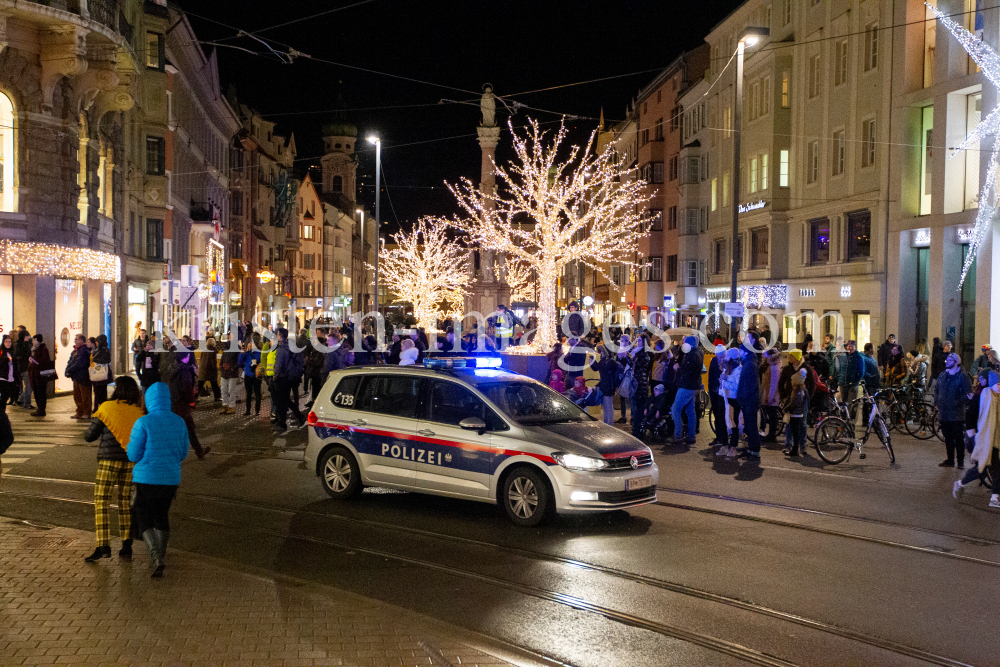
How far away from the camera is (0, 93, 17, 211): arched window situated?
2420 centimetres

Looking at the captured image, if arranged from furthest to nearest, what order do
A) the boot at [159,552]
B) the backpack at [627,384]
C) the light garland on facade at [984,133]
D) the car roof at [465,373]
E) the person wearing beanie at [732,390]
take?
the light garland on facade at [984,133] < the backpack at [627,384] < the person wearing beanie at [732,390] < the car roof at [465,373] < the boot at [159,552]

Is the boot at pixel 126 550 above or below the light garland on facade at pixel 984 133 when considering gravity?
below

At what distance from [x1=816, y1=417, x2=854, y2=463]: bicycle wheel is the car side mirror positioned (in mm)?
6968

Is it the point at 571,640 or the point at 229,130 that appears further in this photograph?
the point at 229,130

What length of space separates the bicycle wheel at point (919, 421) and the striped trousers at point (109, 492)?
14.7m

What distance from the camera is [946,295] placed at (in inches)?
1120

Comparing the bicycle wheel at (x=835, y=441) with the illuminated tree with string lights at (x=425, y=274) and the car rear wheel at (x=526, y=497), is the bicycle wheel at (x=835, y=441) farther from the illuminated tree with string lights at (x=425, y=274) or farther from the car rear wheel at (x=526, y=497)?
the illuminated tree with string lights at (x=425, y=274)

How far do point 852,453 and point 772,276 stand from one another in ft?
82.3

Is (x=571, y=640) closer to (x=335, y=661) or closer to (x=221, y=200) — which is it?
(x=335, y=661)

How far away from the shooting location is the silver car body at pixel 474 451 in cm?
979

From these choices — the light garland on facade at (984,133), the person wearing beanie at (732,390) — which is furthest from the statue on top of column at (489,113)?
the person wearing beanie at (732,390)

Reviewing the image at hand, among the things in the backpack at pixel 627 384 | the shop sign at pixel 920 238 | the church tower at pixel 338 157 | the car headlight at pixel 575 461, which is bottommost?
the car headlight at pixel 575 461

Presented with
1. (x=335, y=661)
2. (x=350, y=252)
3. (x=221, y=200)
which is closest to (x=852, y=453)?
(x=335, y=661)

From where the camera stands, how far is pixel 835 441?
14836 millimetres
